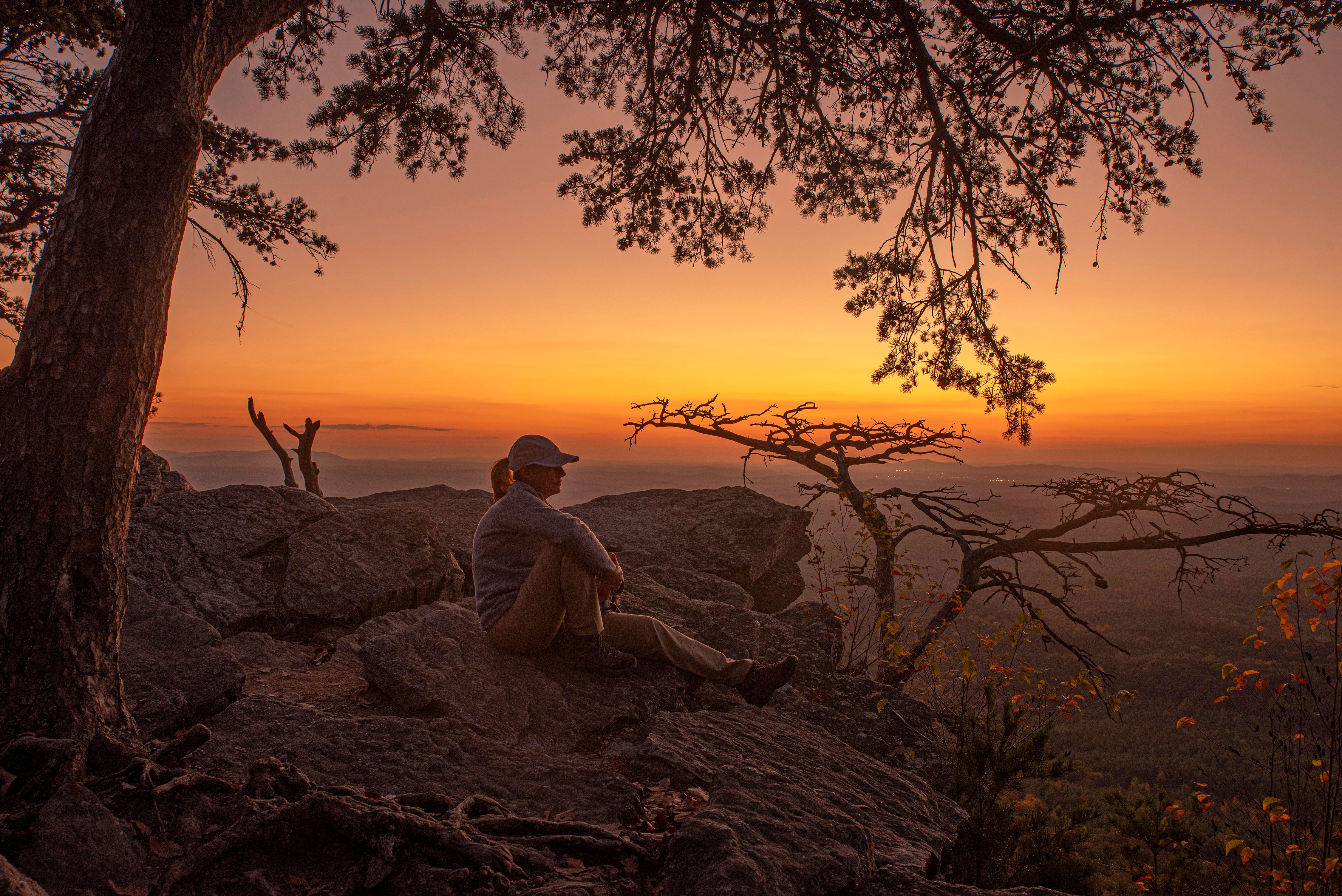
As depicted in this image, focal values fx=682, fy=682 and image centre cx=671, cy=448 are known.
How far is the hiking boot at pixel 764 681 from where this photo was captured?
5492mm

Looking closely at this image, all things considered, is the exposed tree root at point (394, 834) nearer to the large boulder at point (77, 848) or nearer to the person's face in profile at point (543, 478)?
the large boulder at point (77, 848)

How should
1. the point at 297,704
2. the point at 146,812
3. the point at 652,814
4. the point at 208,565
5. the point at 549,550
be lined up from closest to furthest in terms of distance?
the point at 146,812 < the point at 652,814 < the point at 297,704 < the point at 549,550 < the point at 208,565

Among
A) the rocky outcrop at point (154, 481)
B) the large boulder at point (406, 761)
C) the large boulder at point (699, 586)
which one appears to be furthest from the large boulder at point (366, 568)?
the large boulder at point (406, 761)

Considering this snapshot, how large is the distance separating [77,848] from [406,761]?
138 centimetres

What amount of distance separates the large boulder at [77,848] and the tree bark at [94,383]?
56 centimetres

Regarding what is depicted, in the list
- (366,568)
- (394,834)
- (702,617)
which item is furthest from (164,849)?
(702,617)

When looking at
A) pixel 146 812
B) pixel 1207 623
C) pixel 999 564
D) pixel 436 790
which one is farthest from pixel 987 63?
pixel 1207 623

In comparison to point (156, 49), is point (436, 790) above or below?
below

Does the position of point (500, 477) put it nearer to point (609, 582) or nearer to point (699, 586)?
point (609, 582)

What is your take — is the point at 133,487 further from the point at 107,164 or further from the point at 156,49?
the point at 156,49

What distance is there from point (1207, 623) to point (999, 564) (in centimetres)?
7010

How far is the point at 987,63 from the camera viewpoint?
7156 millimetres

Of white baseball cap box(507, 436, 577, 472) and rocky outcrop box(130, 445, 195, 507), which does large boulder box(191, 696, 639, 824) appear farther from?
rocky outcrop box(130, 445, 195, 507)

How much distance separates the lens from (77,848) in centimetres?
258
